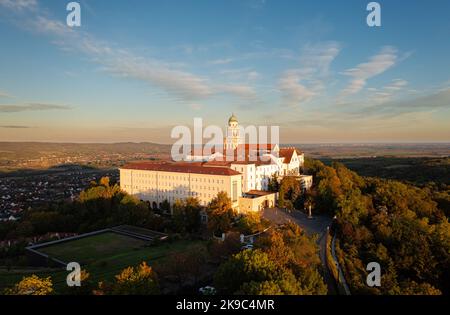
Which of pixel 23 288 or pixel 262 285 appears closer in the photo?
pixel 262 285

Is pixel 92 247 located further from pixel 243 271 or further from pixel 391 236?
pixel 391 236

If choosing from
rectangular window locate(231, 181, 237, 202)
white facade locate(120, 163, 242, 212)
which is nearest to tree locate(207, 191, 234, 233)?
white facade locate(120, 163, 242, 212)

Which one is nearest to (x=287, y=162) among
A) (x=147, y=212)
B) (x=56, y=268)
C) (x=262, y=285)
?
(x=147, y=212)

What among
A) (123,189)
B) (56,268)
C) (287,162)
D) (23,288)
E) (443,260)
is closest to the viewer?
(23,288)

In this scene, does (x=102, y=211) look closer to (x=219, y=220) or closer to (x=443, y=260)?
(x=219, y=220)

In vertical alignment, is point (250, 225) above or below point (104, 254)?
above

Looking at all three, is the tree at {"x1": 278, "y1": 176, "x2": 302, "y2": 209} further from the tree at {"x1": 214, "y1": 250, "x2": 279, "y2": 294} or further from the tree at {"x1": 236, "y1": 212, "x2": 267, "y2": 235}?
the tree at {"x1": 214, "y1": 250, "x2": 279, "y2": 294}

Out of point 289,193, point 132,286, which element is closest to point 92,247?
point 132,286
